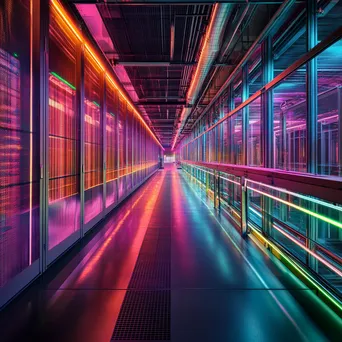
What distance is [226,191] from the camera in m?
6.21

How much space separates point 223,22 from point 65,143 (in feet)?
8.38

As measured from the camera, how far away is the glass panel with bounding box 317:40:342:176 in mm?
A: 5789

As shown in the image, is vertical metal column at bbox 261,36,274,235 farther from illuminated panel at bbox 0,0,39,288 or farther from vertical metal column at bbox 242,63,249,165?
illuminated panel at bbox 0,0,39,288

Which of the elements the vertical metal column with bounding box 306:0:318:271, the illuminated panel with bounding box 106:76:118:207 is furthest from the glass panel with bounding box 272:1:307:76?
the illuminated panel with bounding box 106:76:118:207

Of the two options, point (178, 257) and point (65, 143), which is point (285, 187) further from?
point (65, 143)

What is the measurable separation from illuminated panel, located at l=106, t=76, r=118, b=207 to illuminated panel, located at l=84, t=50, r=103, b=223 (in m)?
0.64

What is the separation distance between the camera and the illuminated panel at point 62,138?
10.1 feet

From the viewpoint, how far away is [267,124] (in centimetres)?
392

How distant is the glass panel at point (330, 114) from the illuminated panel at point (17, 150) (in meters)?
5.30

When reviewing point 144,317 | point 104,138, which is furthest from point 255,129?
point 144,317

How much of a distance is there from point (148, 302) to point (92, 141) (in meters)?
3.29

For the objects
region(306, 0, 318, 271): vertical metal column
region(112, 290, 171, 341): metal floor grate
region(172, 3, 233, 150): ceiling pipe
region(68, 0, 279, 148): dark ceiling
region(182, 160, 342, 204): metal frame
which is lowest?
region(112, 290, 171, 341): metal floor grate

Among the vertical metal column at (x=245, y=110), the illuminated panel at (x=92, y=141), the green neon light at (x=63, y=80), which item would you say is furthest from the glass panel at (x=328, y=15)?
the illuminated panel at (x=92, y=141)

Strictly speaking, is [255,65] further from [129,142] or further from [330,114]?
[129,142]
